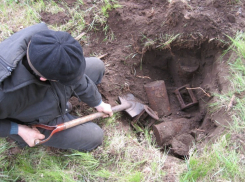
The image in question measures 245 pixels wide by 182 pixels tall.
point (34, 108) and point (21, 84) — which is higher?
point (21, 84)

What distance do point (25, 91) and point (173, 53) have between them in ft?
6.49

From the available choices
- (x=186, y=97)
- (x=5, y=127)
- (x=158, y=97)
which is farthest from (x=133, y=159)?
(x=186, y=97)

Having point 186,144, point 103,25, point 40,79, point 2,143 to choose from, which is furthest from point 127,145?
point 103,25

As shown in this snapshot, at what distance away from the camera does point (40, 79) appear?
1601 mm

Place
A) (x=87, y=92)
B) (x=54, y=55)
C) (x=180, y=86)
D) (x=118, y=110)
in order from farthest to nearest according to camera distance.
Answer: (x=180, y=86) → (x=118, y=110) → (x=87, y=92) → (x=54, y=55)

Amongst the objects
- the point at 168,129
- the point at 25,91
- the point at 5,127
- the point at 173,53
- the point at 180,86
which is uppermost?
the point at 25,91

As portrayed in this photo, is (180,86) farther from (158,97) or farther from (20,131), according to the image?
(20,131)

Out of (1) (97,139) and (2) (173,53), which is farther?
(2) (173,53)

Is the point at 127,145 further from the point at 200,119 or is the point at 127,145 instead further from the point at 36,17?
the point at 36,17

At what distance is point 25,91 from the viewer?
1656mm

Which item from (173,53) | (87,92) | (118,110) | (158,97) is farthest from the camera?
(173,53)

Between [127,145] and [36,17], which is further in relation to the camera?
[36,17]

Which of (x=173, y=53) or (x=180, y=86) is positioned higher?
(x=173, y=53)

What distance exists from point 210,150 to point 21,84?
1.73m
